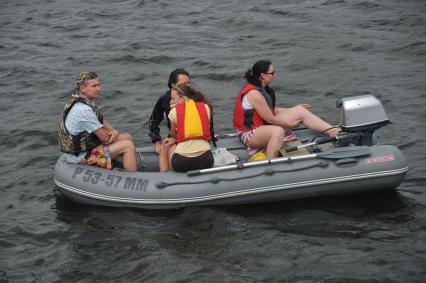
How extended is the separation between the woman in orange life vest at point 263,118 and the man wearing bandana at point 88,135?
4.23 ft

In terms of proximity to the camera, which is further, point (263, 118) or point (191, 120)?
point (263, 118)

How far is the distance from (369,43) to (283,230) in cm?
651

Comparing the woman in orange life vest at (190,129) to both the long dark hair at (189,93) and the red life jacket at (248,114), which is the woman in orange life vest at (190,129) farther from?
the red life jacket at (248,114)

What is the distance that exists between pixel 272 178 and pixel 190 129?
0.98m

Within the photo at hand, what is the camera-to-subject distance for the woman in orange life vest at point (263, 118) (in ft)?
22.4

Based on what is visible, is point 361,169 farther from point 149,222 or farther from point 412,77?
point 412,77

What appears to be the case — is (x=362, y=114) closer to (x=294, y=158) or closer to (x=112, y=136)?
(x=294, y=158)

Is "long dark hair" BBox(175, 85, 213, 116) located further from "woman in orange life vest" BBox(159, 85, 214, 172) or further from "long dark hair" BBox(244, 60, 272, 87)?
"long dark hair" BBox(244, 60, 272, 87)

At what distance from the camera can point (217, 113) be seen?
9.74 meters

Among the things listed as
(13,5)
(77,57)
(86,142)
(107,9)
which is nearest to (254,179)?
(86,142)

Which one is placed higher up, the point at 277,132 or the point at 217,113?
the point at 277,132

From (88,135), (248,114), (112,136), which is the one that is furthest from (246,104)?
(88,135)

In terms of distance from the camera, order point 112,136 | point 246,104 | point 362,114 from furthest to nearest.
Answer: point 246,104 → point 112,136 → point 362,114

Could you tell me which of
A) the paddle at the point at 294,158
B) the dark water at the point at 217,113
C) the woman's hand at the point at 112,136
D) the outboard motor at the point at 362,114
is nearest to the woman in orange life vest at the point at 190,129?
the paddle at the point at 294,158
